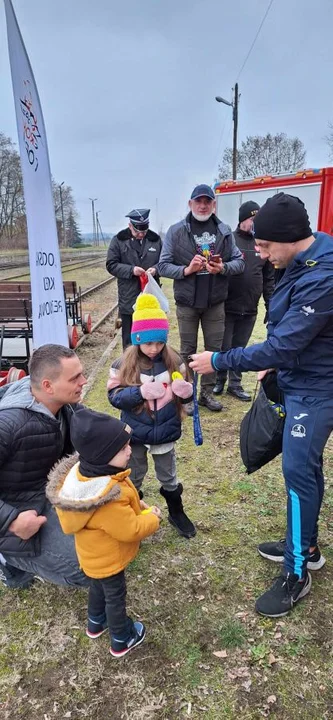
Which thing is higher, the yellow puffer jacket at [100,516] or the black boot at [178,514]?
the yellow puffer jacket at [100,516]

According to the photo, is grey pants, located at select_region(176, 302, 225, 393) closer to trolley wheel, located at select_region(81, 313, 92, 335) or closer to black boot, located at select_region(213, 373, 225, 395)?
black boot, located at select_region(213, 373, 225, 395)

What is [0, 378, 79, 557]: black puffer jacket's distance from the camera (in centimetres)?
211

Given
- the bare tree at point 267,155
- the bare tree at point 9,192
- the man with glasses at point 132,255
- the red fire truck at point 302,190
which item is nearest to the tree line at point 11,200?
the bare tree at point 9,192

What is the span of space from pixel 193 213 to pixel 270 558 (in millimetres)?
3134

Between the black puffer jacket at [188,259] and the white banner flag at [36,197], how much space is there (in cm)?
117

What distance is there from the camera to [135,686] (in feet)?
6.35

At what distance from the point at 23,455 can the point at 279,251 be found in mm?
1568

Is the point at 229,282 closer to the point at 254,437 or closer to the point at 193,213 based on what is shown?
the point at 193,213

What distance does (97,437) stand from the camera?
5.59 ft

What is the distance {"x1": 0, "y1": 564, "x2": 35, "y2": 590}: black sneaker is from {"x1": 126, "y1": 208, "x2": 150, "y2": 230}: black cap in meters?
3.70

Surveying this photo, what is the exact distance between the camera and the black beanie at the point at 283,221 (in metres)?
1.97

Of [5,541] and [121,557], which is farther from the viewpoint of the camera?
[5,541]

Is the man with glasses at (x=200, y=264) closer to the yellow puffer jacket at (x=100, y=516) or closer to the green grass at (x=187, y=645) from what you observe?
the green grass at (x=187, y=645)

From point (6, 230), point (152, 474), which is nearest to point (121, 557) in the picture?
point (152, 474)
